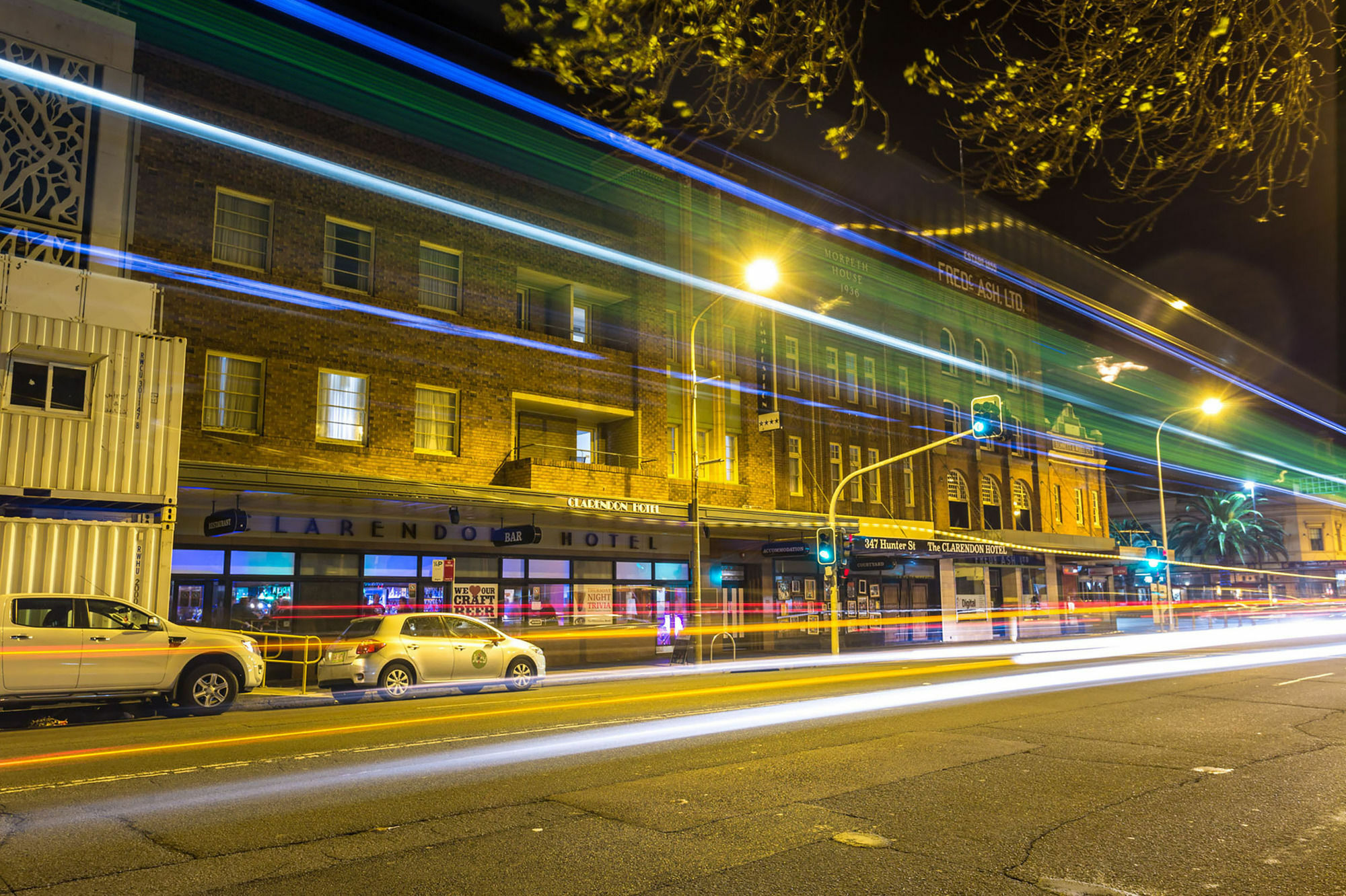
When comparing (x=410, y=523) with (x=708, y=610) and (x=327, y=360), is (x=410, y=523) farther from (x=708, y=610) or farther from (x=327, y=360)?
(x=708, y=610)

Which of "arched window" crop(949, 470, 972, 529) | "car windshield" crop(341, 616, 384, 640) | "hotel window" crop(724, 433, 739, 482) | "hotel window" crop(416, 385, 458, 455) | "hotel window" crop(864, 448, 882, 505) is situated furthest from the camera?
"arched window" crop(949, 470, 972, 529)

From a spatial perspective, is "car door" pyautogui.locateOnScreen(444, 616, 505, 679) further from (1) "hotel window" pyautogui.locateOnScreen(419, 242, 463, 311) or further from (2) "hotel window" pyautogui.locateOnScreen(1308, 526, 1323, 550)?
(2) "hotel window" pyautogui.locateOnScreen(1308, 526, 1323, 550)

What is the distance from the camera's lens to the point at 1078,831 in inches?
248

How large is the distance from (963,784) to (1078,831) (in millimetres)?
1512

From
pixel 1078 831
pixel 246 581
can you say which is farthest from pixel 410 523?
pixel 1078 831

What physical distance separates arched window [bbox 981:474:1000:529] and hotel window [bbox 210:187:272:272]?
107ft

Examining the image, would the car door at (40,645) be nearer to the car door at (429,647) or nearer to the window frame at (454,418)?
the car door at (429,647)

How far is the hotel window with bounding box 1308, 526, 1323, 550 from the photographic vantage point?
78.8m

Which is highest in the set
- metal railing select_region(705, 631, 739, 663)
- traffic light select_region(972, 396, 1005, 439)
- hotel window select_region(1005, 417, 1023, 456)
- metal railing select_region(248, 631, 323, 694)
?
hotel window select_region(1005, 417, 1023, 456)

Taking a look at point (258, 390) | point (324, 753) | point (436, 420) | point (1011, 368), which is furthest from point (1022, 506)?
point (324, 753)

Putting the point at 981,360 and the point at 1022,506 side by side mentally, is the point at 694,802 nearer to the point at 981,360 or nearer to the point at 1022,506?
the point at 981,360

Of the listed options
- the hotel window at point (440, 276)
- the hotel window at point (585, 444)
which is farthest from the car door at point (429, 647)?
the hotel window at point (585, 444)

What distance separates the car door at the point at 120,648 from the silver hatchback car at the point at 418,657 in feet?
11.4

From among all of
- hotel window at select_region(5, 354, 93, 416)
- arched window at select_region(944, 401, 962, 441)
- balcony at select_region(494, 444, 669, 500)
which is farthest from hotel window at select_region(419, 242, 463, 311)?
arched window at select_region(944, 401, 962, 441)
